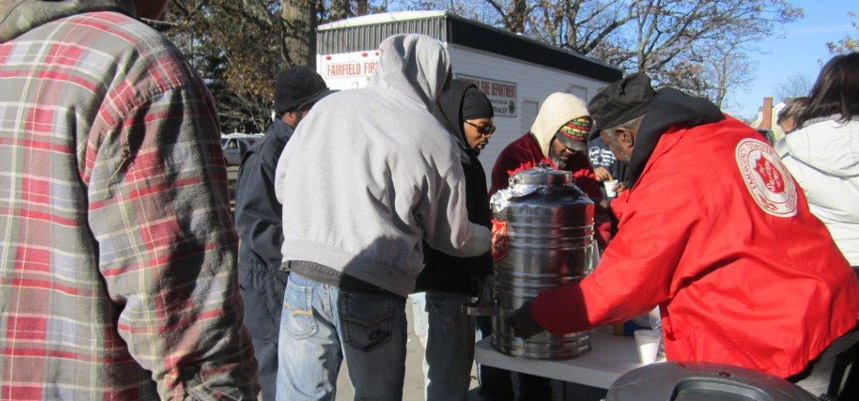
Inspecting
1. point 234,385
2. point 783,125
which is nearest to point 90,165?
point 234,385

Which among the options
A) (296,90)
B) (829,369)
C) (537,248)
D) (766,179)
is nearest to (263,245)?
(296,90)

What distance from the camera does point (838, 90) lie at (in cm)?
341

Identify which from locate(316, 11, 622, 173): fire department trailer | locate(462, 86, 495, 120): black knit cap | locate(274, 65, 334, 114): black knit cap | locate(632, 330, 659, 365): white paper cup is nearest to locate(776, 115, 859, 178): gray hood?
locate(632, 330, 659, 365): white paper cup

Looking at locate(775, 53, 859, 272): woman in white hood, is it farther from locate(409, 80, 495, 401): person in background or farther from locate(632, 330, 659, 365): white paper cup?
locate(409, 80, 495, 401): person in background

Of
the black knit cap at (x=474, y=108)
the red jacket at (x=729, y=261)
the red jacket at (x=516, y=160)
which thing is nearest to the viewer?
the red jacket at (x=729, y=261)

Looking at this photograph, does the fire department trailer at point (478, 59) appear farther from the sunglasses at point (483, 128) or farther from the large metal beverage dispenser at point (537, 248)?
the large metal beverage dispenser at point (537, 248)

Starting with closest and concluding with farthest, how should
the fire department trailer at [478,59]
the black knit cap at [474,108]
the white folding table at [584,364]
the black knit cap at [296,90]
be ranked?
1. the white folding table at [584,364]
2. the black knit cap at [474,108]
3. the black knit cap at [296,90]
4. the fire department trailer at [478,59]

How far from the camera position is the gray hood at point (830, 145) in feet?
11.0

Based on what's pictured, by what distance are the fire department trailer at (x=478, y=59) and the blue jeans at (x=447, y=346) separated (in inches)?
266

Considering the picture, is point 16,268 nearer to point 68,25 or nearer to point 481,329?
point 68,25

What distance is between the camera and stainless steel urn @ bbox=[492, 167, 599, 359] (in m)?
2.91

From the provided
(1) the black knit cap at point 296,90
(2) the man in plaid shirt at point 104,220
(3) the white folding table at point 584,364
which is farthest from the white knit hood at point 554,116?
(2) the man in plaid shirt at point 104,220

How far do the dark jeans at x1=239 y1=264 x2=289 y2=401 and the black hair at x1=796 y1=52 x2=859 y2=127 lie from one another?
2865 millimetres

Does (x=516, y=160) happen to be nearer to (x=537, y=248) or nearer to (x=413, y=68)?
(x=537, y=248)
